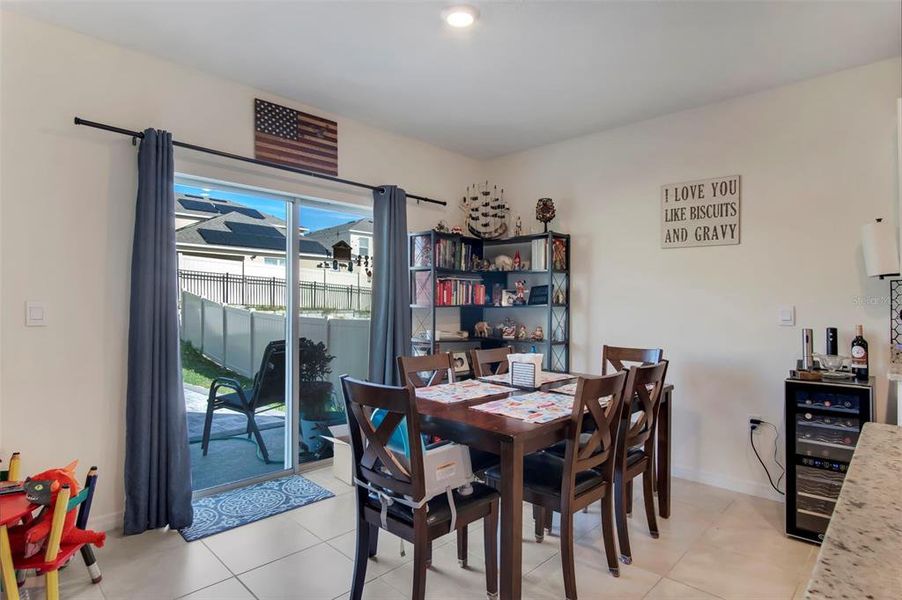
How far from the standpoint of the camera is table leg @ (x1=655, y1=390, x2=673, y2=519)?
278 centimetres

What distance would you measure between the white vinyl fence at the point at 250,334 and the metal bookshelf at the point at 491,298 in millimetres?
521

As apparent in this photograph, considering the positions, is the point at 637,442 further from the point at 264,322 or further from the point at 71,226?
the point at 71,226

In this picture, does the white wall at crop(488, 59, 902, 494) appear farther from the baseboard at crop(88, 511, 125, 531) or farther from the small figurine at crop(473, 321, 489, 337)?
the baseboard at crop(88, 511, 125, 531)

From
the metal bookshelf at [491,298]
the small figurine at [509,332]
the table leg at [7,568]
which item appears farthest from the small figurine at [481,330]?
the table leg at [7,568]

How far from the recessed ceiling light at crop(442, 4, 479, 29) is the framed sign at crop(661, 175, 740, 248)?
2.02 metres

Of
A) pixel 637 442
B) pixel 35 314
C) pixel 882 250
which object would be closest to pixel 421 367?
Answer: pixel 637 442

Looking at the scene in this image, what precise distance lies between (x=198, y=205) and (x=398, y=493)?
92.4 inches

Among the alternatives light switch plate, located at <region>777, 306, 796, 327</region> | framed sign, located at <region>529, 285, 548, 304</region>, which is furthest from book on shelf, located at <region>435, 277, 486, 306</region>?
light switch plate, located at <region>777, 306, 796, 327</region>

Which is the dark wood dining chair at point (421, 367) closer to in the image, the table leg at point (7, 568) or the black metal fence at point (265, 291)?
the black metal fence at point (265, 291)

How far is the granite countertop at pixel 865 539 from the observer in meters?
0.53

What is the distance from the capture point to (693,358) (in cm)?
342

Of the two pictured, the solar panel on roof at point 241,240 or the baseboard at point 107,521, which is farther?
the solar panel on roof at point 241,240

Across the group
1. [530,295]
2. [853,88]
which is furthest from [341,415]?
[853,88]

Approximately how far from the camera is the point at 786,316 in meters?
→ 3.04
